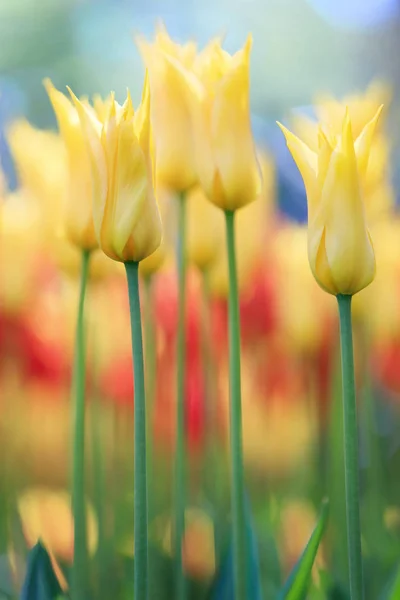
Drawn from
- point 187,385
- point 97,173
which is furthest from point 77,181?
point 187,385

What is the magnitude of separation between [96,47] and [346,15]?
0.68 feet

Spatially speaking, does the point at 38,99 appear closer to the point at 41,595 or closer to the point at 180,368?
the point at 180,368

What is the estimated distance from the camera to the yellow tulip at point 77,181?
0.51m

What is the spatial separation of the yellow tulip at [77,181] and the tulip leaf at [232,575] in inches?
9.5

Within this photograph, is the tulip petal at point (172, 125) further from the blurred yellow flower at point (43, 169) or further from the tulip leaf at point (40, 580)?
the tulip leaf at point (40, 580)

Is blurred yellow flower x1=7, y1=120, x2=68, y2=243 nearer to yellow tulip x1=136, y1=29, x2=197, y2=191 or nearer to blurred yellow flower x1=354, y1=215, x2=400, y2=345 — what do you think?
yellow tulip x1=136, y1=29, x2=197, y2=191

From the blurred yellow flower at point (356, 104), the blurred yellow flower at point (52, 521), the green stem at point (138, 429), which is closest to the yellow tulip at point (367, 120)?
the blurred yellow flower at point (356, 104)

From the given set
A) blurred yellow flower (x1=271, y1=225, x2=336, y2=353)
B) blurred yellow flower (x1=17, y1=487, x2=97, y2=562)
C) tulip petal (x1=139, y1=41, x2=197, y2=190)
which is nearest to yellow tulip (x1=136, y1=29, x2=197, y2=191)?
tulip petal (x1=139, y1=41, x2=197, y2=190)

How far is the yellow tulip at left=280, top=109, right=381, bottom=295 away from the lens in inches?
17.1

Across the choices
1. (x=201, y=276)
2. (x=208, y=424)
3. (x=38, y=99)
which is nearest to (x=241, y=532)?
(x=208, y=424)

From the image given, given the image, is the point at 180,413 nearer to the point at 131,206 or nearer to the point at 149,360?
the point at 149,360

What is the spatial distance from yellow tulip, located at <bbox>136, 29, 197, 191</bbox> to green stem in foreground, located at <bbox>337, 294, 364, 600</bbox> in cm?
16

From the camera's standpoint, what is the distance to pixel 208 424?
58 centimetres

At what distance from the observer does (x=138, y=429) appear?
45 cm
